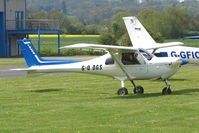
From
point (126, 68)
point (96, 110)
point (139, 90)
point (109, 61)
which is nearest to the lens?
point (96, 110)

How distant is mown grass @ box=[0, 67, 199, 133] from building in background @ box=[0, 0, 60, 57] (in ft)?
109

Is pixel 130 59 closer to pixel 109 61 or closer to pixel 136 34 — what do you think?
pixel 109 61

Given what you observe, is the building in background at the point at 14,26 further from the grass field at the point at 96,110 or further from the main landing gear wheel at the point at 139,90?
the main landing gear wheel at the point at 139,90

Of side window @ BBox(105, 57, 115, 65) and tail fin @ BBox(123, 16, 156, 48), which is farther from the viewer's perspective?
tail fin @ BBox(123, 16, 156, 48)

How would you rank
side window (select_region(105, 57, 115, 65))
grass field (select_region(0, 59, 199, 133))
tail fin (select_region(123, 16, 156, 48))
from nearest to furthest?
grass field (select_region(0, 59, 199, 133)) → side window (select_region(105, 57, 115, 65)) → tail fin (select_region(123, 16, 156, 48))

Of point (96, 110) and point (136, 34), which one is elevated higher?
point (136, 34)

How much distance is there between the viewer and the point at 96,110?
1312 centimetres

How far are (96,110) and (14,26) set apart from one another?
4245 centimetres

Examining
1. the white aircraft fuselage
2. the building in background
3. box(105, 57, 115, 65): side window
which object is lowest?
the building in background

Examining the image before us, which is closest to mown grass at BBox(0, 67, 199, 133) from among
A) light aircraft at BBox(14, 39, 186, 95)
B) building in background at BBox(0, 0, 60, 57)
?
light aircraft at BBox(14, 39, 186, 95)

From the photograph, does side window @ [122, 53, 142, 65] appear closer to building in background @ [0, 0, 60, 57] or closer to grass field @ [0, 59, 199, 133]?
grass field @ [0, 59, 199, 133]

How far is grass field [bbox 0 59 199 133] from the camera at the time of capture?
10648mm

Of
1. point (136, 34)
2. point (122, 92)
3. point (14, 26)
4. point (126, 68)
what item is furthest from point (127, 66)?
point (14, 26)

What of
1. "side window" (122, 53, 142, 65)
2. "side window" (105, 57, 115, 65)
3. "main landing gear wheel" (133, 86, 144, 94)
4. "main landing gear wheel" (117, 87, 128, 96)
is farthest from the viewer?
"main landing gear wheel" (133, 86, 144, 94)
